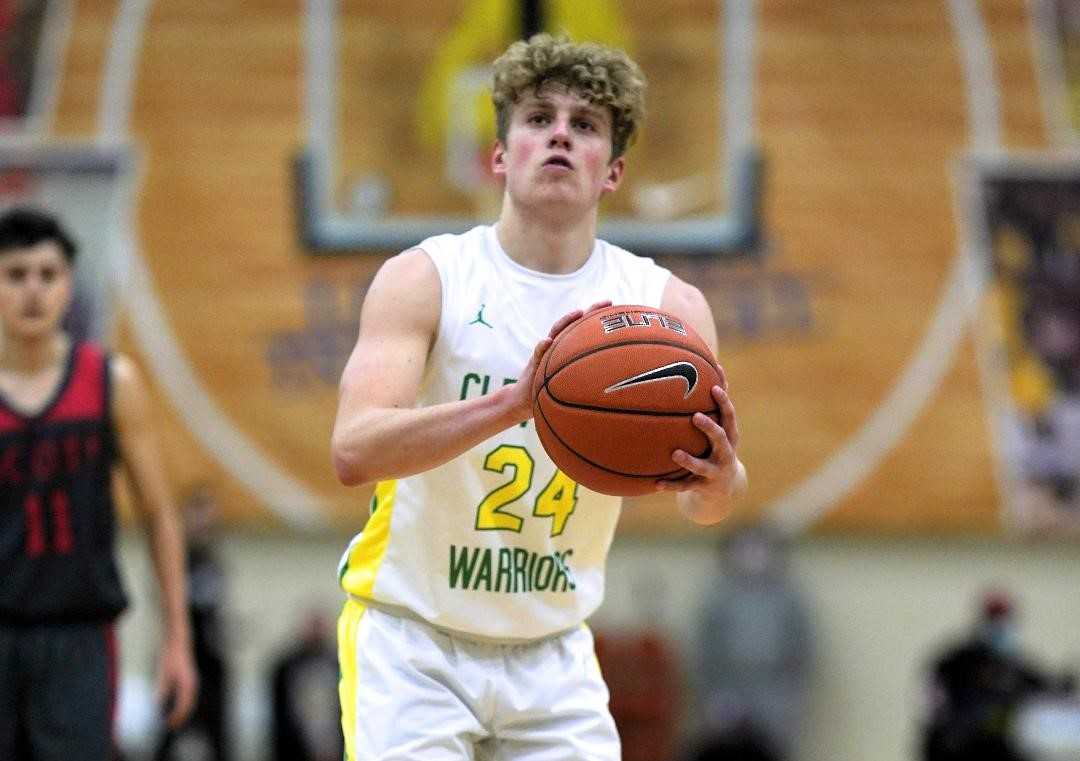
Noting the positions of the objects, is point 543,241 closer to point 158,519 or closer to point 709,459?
point 709,459

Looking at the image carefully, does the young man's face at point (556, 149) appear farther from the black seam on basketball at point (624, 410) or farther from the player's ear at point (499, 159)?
the black seam on basketball at point (624, 410)

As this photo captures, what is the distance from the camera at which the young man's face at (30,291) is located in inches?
206

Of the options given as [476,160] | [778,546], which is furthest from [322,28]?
[778,546]

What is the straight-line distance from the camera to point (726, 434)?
3432 millimetres

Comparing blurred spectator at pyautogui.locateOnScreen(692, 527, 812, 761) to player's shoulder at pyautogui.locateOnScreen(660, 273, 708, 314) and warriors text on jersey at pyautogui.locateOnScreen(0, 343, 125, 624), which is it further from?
player's shoulder at pyautogui.locateOnScreen(660, 273, 708, 314)

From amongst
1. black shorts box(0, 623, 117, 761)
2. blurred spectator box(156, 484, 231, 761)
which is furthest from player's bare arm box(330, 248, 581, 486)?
blurred spectator box(156, 484, 231, 761)

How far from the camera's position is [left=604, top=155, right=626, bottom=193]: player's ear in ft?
12.9

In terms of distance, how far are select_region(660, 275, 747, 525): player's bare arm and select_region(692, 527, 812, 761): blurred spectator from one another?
24.3 ft

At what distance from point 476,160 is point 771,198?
1.98m

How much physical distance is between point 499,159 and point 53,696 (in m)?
2.11

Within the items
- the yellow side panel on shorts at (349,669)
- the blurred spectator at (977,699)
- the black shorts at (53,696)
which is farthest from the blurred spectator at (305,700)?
the yellow side panel on shorts at (349,669)

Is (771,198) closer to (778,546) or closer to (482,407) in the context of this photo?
(778,546)

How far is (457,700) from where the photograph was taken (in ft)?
12.4

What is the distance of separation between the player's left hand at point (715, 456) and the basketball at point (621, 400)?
2 cm
